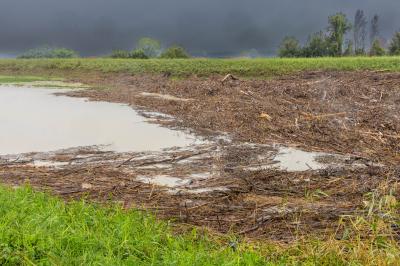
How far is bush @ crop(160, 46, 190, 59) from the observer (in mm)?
42500

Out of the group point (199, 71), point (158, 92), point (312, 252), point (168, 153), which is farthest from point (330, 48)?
point (312, 252)

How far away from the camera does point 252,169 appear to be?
5.50 metres

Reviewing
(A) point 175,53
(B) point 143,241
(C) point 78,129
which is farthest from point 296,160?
(A) point 175,53

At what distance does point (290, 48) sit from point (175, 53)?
12737mm

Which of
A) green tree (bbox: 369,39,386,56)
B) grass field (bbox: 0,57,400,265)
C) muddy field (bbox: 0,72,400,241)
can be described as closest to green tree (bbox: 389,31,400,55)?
green tree (bbox: 369,39,386,56)

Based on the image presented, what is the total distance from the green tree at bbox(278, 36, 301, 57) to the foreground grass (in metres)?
44.7

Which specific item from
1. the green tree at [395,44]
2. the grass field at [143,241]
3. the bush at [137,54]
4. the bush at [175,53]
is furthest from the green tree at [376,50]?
the grass field at [143,241]

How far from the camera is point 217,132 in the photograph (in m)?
7.87

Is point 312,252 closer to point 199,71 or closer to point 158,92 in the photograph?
point 158,92

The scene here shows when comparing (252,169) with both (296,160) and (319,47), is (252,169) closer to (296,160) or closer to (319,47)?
(296,160)

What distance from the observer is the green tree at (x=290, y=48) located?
4679cm

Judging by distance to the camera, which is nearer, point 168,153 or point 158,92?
point 168,153

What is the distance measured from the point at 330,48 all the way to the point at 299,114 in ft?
122

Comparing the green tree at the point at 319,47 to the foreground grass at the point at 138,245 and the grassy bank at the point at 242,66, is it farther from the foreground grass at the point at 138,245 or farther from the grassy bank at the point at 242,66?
the foreground grass at the point at 138,245
